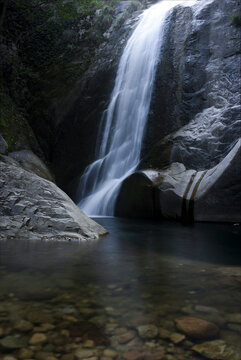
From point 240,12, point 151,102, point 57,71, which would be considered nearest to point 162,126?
point 151,102

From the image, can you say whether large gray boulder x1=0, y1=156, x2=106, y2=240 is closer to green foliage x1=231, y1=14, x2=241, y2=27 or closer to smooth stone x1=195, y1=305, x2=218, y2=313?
smooth stone x1=195, y1=305, x2=218, y2=313

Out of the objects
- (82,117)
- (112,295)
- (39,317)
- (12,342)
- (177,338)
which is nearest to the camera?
(12,342)

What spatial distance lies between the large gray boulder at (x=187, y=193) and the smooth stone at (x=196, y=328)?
693 cm

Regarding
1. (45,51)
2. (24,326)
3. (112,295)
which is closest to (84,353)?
(24,326)

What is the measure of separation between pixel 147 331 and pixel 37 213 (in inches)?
149

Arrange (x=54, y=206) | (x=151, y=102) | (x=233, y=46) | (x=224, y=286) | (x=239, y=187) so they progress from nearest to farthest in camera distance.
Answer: (x=224, y=286), (x=54, y=206), (x=239, y=187), (x=233, y=46), (x=151, y=102)

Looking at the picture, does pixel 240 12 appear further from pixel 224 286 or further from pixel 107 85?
pixel 224 286

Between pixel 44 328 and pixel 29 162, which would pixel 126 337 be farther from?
pixel 29 162

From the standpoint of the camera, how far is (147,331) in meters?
1.78

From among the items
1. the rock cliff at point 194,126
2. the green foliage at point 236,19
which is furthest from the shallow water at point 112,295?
the green foliage at point 236,19

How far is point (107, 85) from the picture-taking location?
51.6ft

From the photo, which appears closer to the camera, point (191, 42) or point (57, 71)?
point (191, 42)

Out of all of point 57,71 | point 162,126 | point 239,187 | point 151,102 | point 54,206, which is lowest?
point 54,206

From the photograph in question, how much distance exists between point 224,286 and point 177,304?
0.70 meters
